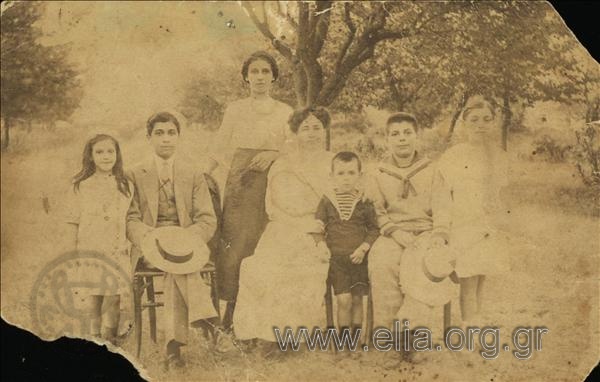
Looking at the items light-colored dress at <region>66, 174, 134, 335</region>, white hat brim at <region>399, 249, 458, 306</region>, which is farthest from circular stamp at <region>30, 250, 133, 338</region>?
white hat brim at <region>399, 249, 458, 306</region>

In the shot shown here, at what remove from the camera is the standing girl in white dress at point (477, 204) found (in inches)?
129

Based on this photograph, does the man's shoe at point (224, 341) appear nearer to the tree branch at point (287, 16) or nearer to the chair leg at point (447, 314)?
the chair leg at point (447, 314)

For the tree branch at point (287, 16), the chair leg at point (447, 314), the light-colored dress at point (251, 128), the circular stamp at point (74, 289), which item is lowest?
the chair leg at point (447, 314)

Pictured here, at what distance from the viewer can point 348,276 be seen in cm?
328

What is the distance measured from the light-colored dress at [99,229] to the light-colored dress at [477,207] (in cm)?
162

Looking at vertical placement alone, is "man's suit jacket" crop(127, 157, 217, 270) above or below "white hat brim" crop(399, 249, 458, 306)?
above

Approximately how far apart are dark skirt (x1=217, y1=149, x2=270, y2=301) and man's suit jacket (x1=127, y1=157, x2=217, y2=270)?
9 centimetres

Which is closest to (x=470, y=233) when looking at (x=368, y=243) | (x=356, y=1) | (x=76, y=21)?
(x=368, y=243)

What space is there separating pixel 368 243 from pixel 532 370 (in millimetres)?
1018

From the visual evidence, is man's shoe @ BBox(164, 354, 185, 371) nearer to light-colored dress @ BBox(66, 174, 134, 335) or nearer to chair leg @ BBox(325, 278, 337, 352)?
light-colored dress @ BBox(66, 174, 134, 335)

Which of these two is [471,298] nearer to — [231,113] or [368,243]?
[368,243]

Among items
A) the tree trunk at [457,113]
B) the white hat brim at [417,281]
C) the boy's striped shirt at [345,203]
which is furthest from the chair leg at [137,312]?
the tree trunk at [457,113]

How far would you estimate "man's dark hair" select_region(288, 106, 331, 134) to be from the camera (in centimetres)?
330

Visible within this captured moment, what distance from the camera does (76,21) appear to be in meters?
3.34
